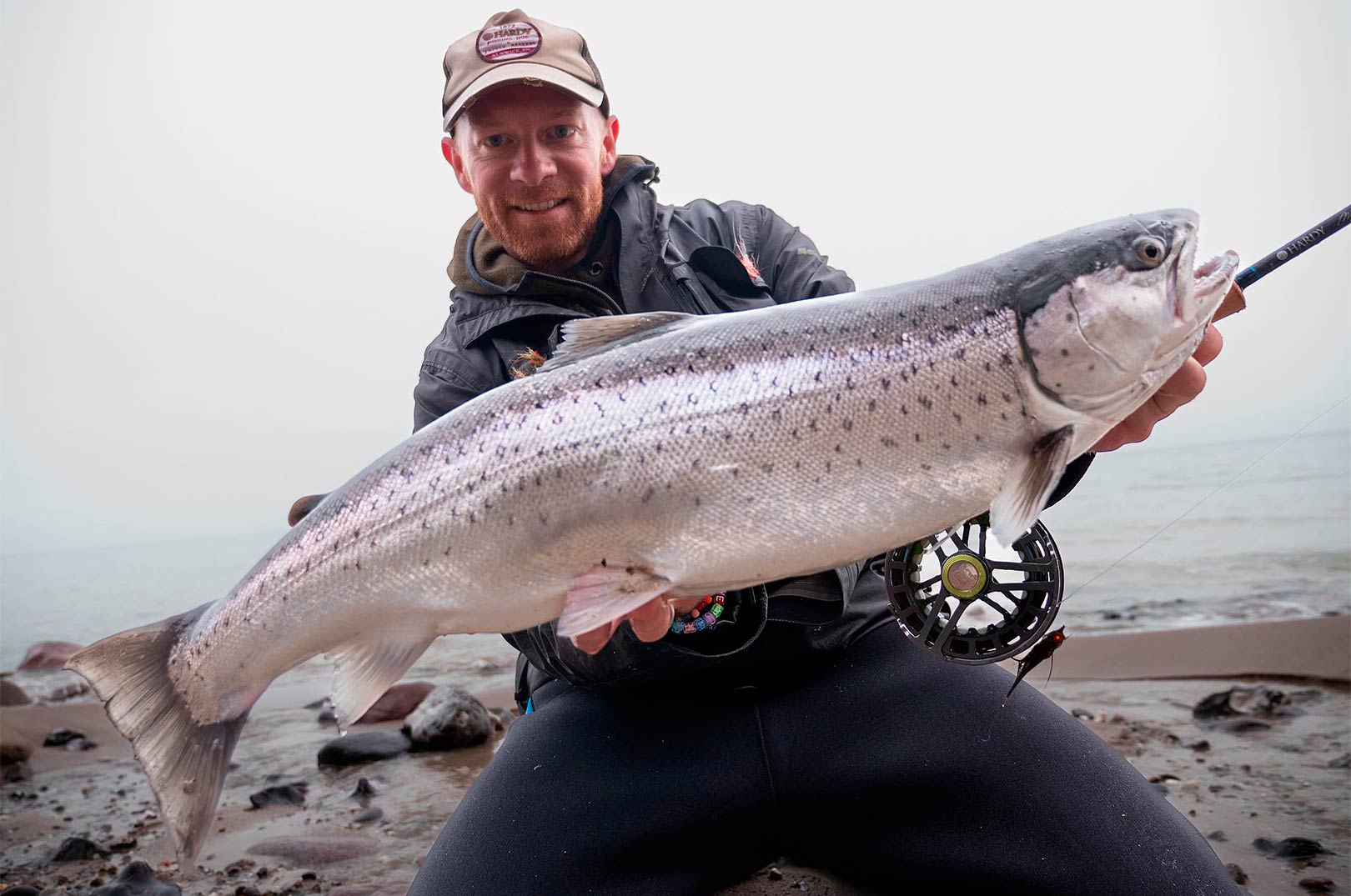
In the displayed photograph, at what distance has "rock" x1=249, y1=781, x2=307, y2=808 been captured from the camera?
4.70m

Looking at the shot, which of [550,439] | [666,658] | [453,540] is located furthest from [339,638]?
[666,658]

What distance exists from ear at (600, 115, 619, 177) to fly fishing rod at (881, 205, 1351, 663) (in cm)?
209

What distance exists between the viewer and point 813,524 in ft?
7.21

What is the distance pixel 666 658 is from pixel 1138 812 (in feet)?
4.77

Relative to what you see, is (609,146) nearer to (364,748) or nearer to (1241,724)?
(364,748)

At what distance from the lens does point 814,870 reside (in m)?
3.36

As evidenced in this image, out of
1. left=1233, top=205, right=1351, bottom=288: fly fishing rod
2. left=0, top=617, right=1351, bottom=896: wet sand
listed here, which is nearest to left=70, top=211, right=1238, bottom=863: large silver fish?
left=1233, top=205, right=1351, bottom=288: fly fishing rod

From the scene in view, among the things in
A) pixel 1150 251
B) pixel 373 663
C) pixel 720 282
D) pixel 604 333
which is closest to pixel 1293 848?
pixel 1150 251

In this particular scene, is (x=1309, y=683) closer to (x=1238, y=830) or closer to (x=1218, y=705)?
(x=1218, y=705)

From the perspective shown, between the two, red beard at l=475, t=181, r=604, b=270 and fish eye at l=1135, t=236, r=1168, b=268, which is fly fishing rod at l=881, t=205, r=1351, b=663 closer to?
fish eye at l=1135, t=236, r=1168, b=268

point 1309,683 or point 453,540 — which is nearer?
point 453,540

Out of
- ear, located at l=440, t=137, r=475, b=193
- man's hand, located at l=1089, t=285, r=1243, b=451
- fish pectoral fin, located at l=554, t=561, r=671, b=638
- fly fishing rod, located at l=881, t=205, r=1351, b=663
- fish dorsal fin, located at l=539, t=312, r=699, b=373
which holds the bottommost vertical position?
fly fishing rod, located at l=881, t=205, r=1351, b=663

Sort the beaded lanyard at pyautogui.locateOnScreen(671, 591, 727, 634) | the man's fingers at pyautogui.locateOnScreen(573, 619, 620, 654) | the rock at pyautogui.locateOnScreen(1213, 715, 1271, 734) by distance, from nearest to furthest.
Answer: the man's fingers at pyautogui.locateOnScreen(573, 619, 620, 654), the beaded lanyard at pyautogui.locateOnScreen(671, 591, 727, 634), the rock at pyautogui.locateOnScreen(1213, 715, 1271, 734)

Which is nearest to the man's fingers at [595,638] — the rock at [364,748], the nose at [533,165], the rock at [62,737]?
the nose at [533,165]
